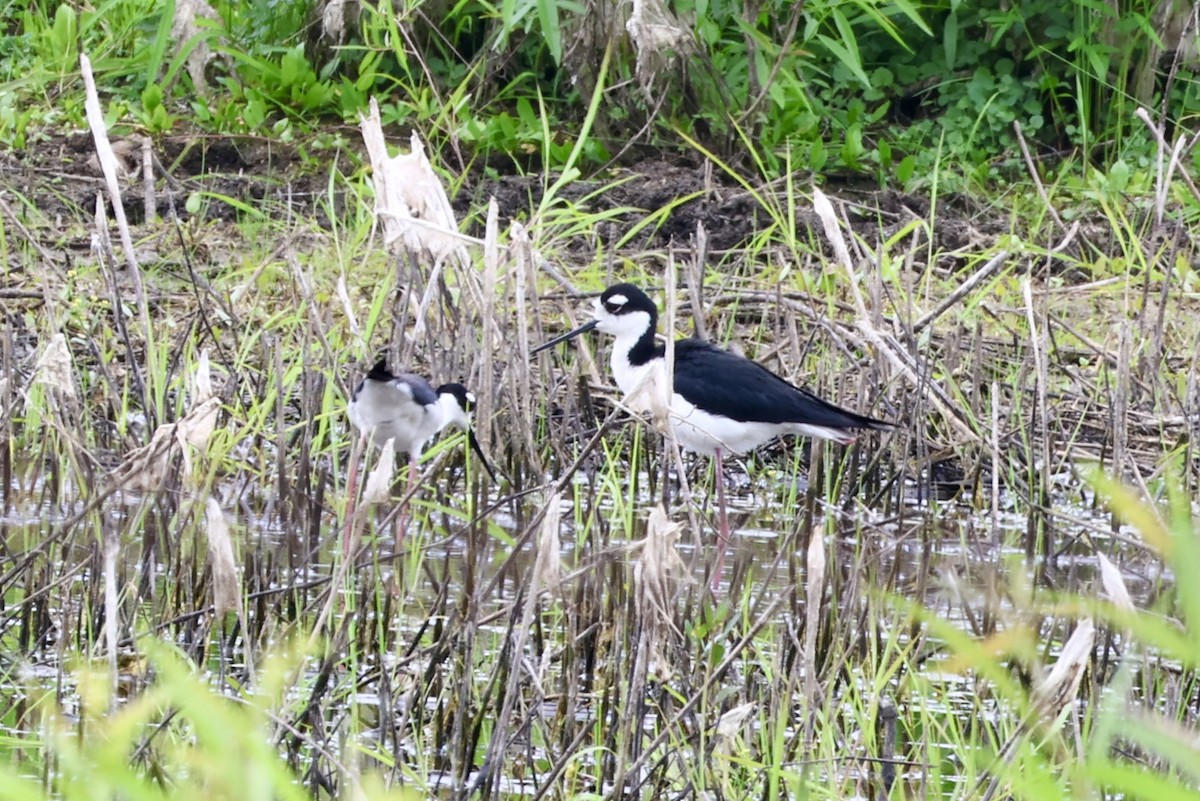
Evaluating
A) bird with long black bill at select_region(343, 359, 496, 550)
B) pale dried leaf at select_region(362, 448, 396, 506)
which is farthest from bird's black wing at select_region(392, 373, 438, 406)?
pale dried leaf at select_region(362, 448, 396, 506)

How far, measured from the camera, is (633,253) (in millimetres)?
6758

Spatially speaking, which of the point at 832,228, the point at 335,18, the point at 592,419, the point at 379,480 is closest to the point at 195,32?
the point at 335,18

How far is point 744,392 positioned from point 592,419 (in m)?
0.52

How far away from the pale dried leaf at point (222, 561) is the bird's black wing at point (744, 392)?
2.61m

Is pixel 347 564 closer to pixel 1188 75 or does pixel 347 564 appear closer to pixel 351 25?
pixel 351 25

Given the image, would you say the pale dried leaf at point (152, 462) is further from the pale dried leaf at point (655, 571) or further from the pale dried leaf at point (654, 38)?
the pale dried leaf at point (654, 38)

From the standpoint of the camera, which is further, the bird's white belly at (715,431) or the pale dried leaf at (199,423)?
the bird's white belly at (715,431)

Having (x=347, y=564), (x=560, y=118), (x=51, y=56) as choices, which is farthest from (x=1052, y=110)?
(x=347, y=564)

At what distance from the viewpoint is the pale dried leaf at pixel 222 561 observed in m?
2.33

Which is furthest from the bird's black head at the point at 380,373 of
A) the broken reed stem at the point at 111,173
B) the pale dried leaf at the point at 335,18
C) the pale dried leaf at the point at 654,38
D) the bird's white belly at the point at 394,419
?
the pale dried leaf at the point at 335,18

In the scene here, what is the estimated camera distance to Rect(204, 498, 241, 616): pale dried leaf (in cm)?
233

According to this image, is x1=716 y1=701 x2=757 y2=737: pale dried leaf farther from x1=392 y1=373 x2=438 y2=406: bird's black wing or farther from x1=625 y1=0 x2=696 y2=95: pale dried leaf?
x1=625 y1=0 x2=696 y2=95: pale dried leaf

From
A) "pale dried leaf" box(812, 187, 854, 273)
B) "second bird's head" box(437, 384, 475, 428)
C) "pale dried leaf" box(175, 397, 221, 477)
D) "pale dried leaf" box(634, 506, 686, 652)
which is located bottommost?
"pale dried leaf" box(634, 506, 686, 652)

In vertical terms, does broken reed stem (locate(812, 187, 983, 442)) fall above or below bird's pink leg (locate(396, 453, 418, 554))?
above
